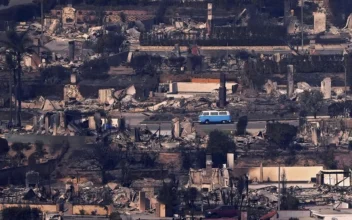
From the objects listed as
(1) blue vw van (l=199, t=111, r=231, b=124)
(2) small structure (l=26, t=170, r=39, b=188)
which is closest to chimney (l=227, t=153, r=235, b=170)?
(2) small structure (l=26, t=170, r=39, b=188)

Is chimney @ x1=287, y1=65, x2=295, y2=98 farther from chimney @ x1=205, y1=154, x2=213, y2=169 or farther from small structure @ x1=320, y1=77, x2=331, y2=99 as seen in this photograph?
chimney @ x1=205, y1=154, x2=213, y2=169

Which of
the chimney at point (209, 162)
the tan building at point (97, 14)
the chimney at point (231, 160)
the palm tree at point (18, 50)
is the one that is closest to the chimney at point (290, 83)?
the palm tree at point (18, 50)

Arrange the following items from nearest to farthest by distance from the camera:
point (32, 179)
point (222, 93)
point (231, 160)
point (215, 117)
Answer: point (32, 179)
point (231, 160)
point (215, 117)
point (222, 93)

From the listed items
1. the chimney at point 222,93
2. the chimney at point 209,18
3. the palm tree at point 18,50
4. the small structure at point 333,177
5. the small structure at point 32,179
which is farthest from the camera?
the chimney at point 209,18

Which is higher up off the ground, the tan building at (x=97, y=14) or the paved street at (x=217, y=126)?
the tan building at (x=97, y=14)

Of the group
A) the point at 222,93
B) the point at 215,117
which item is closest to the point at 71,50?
the point at 222,93

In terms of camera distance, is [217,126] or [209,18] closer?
[217,126]

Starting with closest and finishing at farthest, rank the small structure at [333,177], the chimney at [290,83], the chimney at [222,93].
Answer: the small structure at [333,177]
the chimney at [222,93]
the chimney at [290,83]

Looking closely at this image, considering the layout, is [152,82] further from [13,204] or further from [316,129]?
[13,204]

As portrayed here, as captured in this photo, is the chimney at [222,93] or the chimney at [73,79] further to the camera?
the chimney at [73,79]

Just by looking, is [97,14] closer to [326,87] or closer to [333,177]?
[326,87]

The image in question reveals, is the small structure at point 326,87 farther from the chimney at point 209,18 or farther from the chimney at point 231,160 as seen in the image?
the chimney at point 231,160
